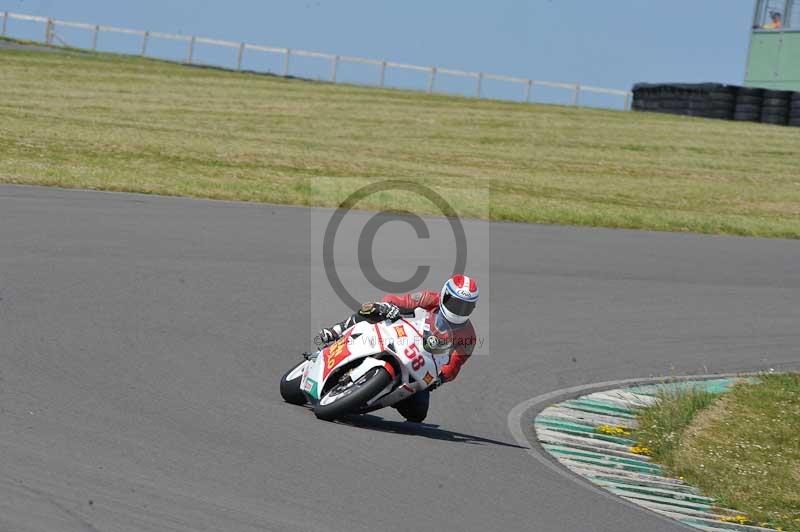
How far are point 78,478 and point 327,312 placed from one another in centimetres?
728

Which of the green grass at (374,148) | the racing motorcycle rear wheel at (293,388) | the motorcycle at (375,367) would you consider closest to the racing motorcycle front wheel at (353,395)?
the motorcycle at (375,367)

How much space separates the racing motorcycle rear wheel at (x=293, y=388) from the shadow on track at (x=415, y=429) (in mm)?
406

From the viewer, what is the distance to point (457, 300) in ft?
28.8

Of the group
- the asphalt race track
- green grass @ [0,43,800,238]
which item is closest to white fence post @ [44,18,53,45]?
green grass @ [0,43,800,238]

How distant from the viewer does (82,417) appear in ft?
25.4

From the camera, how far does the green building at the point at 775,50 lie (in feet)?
159

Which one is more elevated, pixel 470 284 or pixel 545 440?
pixel 470 284

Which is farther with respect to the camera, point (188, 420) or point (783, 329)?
point (783, 329)

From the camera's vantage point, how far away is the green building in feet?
159

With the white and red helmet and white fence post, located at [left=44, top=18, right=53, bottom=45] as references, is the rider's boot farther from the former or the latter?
white fence post, located at [left=44, top=18, right=53, bottom=45]

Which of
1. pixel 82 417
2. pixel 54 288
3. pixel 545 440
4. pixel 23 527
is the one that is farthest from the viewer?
pixel 54 288

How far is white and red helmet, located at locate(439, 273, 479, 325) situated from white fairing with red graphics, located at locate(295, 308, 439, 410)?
236 millimetres

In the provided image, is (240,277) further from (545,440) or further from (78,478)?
(78,478)

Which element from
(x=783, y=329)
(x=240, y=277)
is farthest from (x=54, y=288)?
(x=783, y=329)
